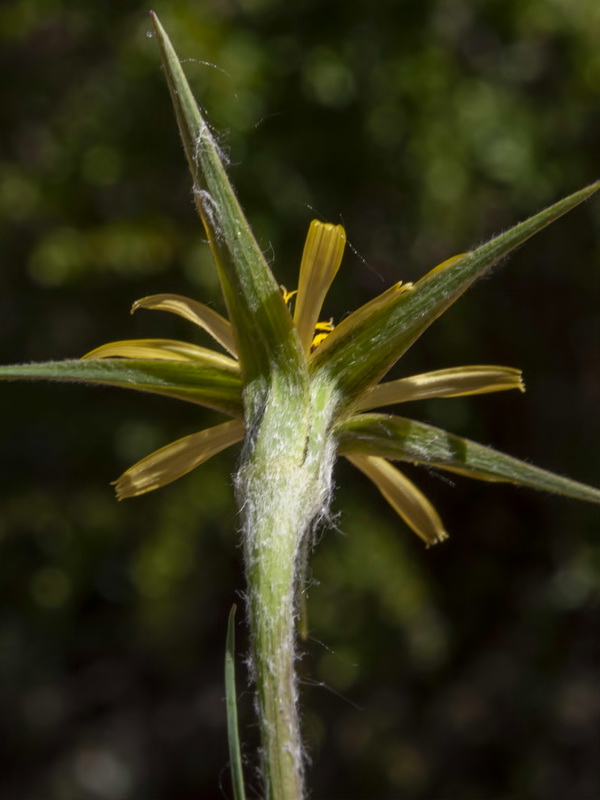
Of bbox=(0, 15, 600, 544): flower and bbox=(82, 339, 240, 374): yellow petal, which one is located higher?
bbox=(82, 339, 240, 374): yellow petal

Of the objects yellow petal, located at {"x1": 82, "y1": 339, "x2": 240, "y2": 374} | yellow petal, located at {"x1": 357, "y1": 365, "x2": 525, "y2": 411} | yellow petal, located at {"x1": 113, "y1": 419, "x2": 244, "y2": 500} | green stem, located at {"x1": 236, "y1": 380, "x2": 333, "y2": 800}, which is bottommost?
green stem, located at {"x1": 236, "y1": 380, "x2": 333, "y2": 800}

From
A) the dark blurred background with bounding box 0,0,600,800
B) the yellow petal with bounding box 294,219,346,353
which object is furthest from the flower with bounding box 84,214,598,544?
the dark blurred background with bounding box 0,0,600,800

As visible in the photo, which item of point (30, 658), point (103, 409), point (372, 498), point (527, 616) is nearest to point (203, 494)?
point (103, 409)

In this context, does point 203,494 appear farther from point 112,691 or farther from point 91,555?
point 112,691

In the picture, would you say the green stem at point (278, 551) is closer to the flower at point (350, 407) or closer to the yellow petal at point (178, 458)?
the flower at point (350, 407)

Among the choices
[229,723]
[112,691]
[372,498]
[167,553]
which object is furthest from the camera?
[112,691]

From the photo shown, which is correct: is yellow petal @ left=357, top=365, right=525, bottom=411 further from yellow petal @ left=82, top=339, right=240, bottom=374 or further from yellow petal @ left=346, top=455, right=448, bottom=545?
yellow petal @ left=82, top=339, right=240, bottom=374

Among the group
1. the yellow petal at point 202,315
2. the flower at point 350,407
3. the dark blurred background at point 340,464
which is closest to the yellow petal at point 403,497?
the flower at point 350,407
